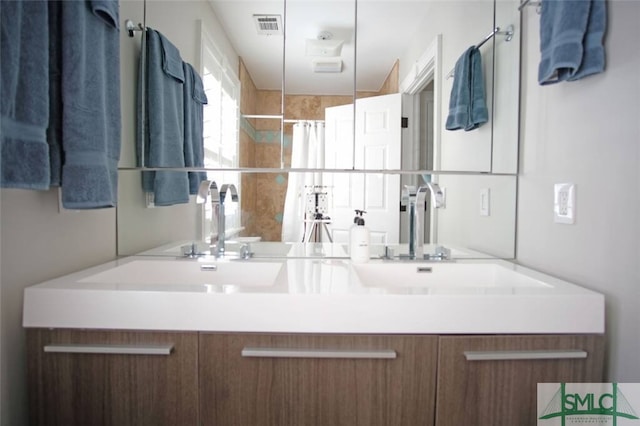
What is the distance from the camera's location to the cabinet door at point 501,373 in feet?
2.55

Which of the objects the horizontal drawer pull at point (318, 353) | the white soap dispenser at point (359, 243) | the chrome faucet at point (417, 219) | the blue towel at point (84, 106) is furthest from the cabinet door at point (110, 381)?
the chrome faucet at point (417, 219)

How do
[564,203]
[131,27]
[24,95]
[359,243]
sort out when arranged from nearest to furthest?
[24,95] < [564,203] < [359,243] < [131,27]

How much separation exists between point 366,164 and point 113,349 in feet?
3.34

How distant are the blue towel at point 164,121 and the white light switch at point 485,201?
120 cm

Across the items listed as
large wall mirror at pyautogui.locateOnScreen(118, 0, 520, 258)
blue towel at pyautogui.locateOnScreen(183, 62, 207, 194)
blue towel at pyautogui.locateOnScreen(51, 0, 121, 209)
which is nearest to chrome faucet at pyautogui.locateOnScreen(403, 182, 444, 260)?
large wall mirror at pyautogui.locateOnScreen(118, 0, 520, 258)

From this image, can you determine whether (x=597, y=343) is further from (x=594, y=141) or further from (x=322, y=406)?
(x=322, y=406)

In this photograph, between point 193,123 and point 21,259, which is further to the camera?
point 193,123

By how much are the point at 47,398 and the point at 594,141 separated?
153 centimetres

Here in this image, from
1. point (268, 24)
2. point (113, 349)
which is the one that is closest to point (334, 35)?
point (268, 24)

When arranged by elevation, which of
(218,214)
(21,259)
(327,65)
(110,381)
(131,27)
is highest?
(131,27)

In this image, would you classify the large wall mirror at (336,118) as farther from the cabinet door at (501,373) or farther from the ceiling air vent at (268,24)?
the cabinet door at (501,373)

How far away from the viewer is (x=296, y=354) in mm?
767

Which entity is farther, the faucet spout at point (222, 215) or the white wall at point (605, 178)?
the faucet spout at point (222, 215)

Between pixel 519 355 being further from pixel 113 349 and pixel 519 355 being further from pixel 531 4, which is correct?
pixel 531 4
